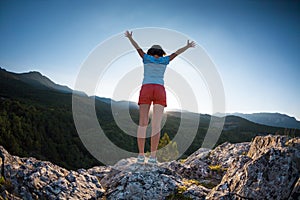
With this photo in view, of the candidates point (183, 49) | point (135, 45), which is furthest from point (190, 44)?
point (135, 45)

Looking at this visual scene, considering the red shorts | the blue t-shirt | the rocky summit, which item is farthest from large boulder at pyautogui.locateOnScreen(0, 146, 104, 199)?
the blue t-shirt

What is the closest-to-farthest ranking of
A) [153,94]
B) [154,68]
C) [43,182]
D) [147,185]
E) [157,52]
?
1. [43,182]
2. [147,185]
3. [153,94]
4. [154,68]
5. [157,52]

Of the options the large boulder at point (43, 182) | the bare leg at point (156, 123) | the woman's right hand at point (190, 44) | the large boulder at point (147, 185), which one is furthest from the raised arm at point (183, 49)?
the large boulder at point (43, 182)

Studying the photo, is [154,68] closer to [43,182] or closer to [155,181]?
[155,181]

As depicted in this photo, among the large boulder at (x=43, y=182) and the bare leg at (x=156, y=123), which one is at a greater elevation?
the bare leg at (x=156, y=123)

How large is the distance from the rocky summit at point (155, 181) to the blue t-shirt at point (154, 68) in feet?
8.57

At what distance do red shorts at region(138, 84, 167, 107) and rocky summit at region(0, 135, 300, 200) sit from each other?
1.98 metres

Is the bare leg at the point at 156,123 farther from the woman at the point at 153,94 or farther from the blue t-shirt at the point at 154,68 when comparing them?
the blue t-shirt at the point at 154,68

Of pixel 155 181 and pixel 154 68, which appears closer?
pixel 155 181

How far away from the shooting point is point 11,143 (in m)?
70.9

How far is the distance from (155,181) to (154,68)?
3.27 meters

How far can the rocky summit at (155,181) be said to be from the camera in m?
4.50

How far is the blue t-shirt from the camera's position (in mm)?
6926

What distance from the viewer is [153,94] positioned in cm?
685
